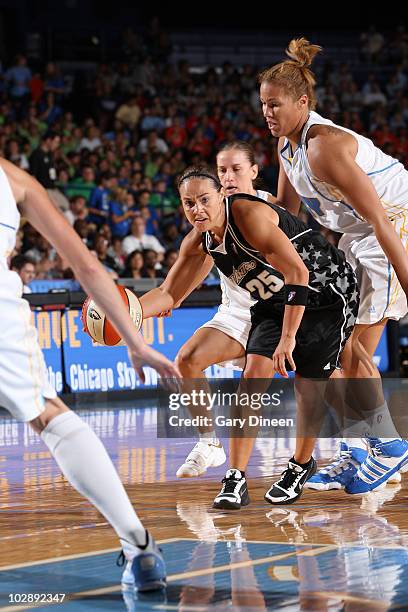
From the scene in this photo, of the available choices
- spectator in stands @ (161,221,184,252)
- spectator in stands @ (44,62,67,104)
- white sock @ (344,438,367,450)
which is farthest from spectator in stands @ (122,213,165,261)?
white sock @ (344,438,367,450)

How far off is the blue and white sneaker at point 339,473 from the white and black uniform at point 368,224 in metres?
0.80

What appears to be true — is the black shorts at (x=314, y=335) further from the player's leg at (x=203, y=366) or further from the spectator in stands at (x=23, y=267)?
the spectator in stands at (x=23, y=267)

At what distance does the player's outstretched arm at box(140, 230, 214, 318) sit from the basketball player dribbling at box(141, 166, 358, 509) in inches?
3.6

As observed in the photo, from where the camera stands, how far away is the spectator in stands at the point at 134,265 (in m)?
13.7

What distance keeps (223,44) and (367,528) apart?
20.4 meters

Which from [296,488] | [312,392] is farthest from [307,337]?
[296,488]

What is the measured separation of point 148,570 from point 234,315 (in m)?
3.34

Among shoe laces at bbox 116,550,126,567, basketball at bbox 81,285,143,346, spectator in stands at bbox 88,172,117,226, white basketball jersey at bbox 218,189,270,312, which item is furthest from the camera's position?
spectator in stands at bbox 88,172,117,226

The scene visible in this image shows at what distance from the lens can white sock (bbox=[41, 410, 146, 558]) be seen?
12.1ft

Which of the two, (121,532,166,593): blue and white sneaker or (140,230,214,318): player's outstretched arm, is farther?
(140,230,214,318): player's outstretched arm

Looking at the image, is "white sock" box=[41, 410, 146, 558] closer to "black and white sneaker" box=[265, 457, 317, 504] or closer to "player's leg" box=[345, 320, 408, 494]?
"black and white sneaker" box=[265, 457, 317, 504]

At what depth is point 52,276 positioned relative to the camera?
13406 mm

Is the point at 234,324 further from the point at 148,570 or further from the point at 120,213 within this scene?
the point at 120,213

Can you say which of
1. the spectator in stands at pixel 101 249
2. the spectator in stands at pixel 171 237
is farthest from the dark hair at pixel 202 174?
the spectator in stands at pixel 171 237
